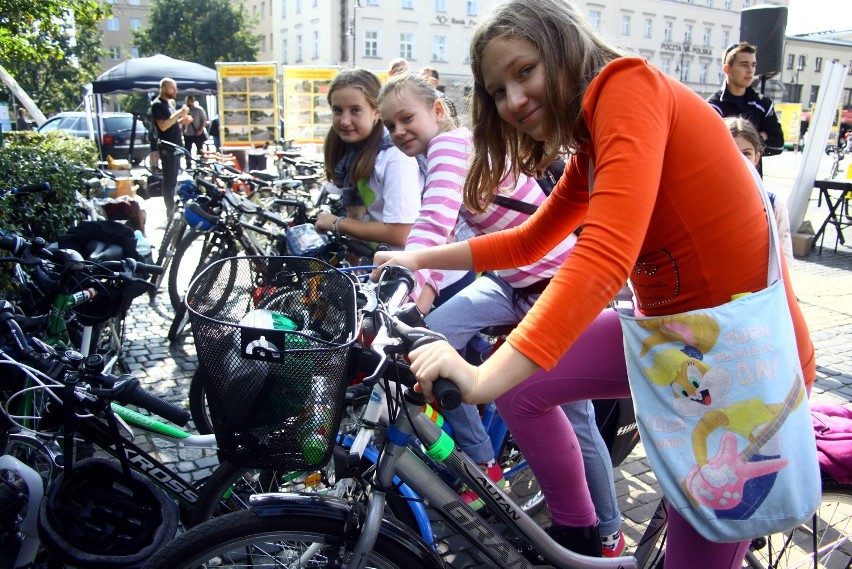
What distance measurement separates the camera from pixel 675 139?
1.48 metres

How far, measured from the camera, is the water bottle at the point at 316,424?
1536 millimetres

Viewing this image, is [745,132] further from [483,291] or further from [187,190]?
→ [187,190]

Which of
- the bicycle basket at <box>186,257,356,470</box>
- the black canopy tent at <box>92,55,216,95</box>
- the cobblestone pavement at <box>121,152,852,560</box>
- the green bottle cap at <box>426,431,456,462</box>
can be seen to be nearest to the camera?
the bicycle basket at <box>186,257,356,470</box>

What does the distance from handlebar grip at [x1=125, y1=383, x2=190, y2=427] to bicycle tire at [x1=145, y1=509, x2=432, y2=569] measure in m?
0.56

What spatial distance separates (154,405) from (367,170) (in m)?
1.98

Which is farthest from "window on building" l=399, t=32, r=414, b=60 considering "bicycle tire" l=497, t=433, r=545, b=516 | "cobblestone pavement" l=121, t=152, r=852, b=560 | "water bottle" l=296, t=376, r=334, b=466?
"water bottle" l=296, t=376, r=334, b=466

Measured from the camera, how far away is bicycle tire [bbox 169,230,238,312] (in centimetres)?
521

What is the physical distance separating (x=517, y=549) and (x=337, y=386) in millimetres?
997

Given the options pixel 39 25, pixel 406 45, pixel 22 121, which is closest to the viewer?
pixel 39 25

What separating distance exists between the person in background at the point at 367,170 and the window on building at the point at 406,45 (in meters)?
53.7

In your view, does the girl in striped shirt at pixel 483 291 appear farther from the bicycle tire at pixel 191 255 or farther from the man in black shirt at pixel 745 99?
the man in black shirt at pixel 745 99

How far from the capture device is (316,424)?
5.16ft

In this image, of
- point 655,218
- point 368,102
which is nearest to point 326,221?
point 368,102

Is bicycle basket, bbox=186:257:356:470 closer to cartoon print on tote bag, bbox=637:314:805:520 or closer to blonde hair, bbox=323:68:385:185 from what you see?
cartoon print on tote bag, bbox=637:314:805:520
